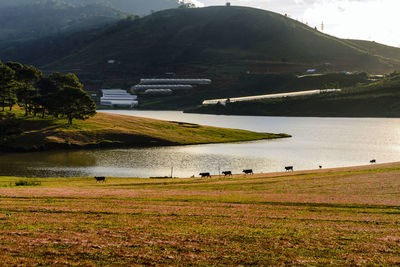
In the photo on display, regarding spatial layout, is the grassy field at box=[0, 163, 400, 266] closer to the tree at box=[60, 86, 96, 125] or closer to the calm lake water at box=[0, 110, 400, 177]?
the calm lake water at box=[0, 110, 400, 177]

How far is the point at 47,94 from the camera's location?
162 metres

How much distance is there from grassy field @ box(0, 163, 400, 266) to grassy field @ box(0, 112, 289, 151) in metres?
90.3

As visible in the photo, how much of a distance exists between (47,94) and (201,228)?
5701 inches

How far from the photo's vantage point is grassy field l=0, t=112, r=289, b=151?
13425 centimetres

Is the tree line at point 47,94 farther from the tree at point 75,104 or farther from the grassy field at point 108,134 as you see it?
the grassy field at point 108,134

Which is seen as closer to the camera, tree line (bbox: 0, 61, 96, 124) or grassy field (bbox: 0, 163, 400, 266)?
grassy field (bbox: 0, 163, 400, 266)

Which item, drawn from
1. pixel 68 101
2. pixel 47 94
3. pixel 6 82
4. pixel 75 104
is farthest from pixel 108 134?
pixel 6 82

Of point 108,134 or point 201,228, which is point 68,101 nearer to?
point 108,134

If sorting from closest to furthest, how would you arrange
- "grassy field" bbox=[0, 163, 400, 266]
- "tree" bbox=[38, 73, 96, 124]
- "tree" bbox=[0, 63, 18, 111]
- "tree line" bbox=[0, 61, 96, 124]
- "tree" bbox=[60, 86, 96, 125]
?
"grassy field" bbox=[0, 163, 400, 266]
"tree" bbox=[0, 63, 18, 111]
"tree line" bbox=[0, 61, 96, 124]
"tree" bbox=[38, 73, 96, 124]
"tree" bbox=[60, 86, 96, 125]

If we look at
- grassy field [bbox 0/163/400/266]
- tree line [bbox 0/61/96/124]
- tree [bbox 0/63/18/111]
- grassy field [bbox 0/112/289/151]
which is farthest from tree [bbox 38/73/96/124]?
grassy field [bbox 0/163/400/266]

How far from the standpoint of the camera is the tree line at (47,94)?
152 meters

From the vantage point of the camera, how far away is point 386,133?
634 feet

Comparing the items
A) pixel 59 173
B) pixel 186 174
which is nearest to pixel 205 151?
pixel 186 174

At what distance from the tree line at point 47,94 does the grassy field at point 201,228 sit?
108371mm
